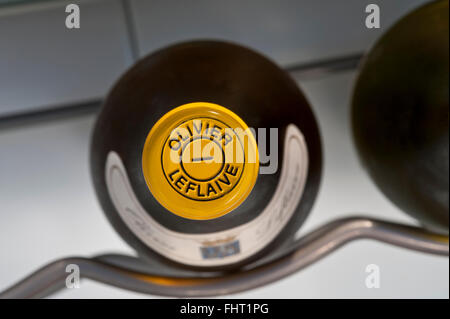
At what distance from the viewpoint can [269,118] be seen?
31 centimetres

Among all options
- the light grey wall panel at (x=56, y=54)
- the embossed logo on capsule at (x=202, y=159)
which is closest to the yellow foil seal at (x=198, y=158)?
the embossed logo on capsule at (x=202, y=159)

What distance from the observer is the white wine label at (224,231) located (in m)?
0.31

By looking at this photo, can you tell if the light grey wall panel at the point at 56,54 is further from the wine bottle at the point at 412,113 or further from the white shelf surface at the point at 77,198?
the wine bottle at the point at 412,113

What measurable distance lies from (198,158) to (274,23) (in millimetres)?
299

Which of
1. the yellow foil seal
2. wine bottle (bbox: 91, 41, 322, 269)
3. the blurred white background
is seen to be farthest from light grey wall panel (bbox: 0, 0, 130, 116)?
the yellow foil seal

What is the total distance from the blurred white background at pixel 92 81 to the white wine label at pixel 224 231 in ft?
Answer: 0.65

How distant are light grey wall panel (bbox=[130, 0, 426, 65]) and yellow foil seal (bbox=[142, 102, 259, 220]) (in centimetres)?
26

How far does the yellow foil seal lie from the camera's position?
241mm

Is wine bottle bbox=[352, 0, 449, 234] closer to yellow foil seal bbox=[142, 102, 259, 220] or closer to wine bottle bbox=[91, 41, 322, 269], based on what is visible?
wine bottle bbox=[91, 41, 322, 269]

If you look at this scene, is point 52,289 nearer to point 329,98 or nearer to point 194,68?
point 194,68

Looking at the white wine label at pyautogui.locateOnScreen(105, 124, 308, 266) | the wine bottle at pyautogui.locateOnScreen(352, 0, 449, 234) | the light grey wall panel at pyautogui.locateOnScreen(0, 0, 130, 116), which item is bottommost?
the white wine label at pyautogui.locateOnScreen(105, 124, 308, 266)

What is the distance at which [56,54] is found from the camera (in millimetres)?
468

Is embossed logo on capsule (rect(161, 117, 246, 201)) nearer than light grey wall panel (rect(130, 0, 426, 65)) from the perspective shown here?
Yes
